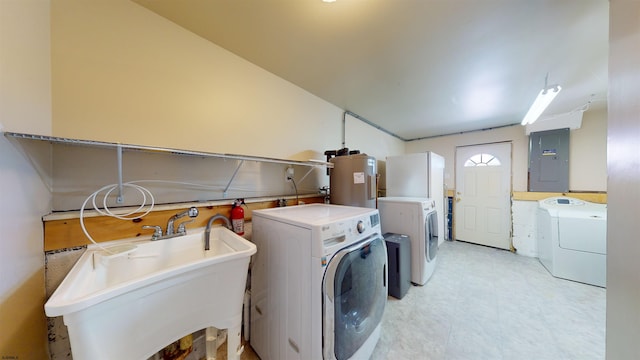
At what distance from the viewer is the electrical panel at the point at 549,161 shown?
304 centimetres

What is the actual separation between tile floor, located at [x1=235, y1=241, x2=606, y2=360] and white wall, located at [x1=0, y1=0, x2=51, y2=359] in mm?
1139

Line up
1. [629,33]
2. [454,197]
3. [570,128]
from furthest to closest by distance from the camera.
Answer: [454,197]
[570,128]
[629,33]

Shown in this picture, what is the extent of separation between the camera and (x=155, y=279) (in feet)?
2.23

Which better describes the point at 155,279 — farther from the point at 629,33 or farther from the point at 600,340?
the point at 600,340

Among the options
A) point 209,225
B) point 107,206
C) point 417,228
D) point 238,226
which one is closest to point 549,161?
point 417,228

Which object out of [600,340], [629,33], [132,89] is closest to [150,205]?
[132,89]

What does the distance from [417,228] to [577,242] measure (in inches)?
80.5

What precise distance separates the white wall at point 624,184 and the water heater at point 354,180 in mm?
1327

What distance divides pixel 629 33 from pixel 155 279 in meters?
2.02

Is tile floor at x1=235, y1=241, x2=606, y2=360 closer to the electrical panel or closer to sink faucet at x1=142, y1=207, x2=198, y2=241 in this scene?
sink faucet at x1=142, y1=207, x2=198, y2=241

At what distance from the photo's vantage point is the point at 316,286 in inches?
38.5

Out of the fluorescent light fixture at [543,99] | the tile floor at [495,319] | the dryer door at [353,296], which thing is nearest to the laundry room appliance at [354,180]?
the dryer door at [353,296]

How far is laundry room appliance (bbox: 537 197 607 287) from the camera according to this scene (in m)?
2.27

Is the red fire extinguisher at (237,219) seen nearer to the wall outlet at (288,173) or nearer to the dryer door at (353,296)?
the wall outlet at (288,173)
